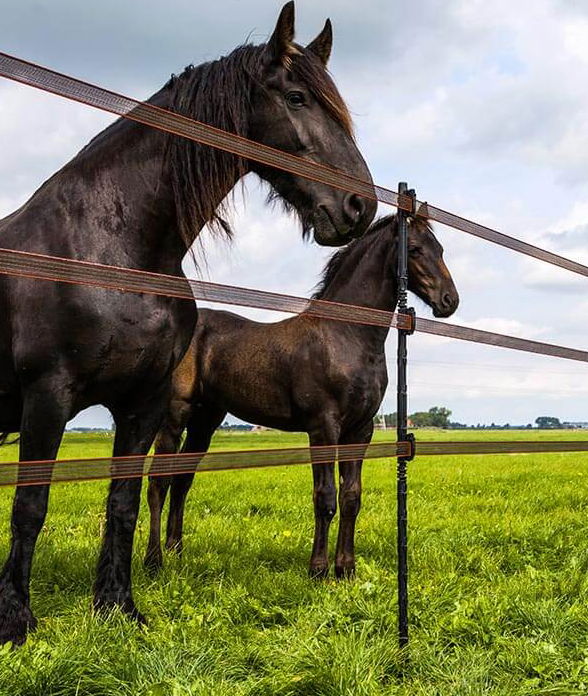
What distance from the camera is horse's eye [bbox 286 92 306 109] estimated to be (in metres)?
3.37

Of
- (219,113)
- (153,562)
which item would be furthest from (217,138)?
(153,562)

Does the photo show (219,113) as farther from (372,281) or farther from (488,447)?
(372,281)

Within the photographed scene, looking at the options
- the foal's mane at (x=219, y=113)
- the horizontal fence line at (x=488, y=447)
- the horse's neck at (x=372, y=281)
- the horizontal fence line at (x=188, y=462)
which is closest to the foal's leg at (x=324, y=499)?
the horse's neck at (x=372, y=281)

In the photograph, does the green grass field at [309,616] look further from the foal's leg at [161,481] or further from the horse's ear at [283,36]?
the horse's ear at [283,36]

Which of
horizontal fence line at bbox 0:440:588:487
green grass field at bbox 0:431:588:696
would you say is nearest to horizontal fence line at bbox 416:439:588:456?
horizontal fence line at bbox 0:440:588:487

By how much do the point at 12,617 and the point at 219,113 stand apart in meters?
2.40

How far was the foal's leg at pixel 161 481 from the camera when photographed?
518 centimetres

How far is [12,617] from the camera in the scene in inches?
118

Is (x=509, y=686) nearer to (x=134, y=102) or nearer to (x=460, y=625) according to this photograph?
(x=460, y=625)

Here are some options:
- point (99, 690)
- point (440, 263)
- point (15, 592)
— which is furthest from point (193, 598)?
point (440, 263)

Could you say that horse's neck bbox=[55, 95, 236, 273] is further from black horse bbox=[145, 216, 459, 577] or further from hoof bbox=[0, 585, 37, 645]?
black horse bbox=[145, 216, 459, 577]

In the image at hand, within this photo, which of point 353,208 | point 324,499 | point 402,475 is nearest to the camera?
point 402,475

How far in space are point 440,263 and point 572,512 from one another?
356cm

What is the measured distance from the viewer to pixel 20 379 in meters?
3.05
